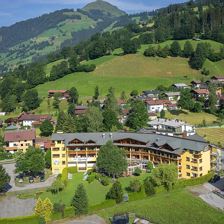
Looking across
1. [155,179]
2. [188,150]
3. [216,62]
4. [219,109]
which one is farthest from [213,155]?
[216,62]

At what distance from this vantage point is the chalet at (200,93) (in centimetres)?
11571

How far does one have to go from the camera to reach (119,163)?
221 feet

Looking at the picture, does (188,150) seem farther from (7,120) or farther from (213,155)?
(7,120)

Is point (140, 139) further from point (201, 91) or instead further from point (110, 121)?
point (201, 91)

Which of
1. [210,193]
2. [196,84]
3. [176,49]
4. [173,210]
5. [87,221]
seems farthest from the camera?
[176,49]

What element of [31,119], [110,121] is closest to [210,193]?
[110,121]

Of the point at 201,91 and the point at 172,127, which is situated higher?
the point at 201,91

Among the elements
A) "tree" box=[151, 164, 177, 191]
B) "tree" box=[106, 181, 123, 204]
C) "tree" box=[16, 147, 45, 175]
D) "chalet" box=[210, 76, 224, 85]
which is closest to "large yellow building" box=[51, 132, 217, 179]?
"tree" box=[16, 147, 45, 175]

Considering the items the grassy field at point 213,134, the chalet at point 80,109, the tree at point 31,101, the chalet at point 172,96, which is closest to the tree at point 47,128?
the chalet at point 80,109

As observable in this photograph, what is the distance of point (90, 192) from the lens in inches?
2502

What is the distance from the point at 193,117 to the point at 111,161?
4002cm

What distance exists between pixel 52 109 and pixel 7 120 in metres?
13.8

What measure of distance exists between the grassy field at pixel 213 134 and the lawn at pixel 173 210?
26.4 meters

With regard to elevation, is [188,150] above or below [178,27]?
below
